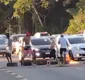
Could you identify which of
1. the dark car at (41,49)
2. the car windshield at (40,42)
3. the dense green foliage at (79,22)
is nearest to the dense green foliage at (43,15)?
the dense green foliage at (79,22)

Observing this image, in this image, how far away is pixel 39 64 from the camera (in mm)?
27578

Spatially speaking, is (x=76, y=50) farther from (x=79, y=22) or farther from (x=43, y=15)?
(x=43, y=15)

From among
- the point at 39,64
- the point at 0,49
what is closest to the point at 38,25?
the point at 0,49

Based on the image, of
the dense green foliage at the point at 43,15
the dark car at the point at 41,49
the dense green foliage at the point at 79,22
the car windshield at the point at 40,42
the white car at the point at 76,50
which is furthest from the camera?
the dense green foliage at the point at 43,15

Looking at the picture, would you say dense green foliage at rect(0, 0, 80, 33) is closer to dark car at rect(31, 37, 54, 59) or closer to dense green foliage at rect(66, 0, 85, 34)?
dense green foliage at rect(66, 0, 85, 34)

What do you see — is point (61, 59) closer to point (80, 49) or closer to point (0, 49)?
point (80, 49)

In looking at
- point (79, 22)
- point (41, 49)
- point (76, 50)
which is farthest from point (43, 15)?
point (76, 50)

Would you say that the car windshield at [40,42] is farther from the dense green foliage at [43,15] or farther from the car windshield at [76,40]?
the dense green foliage at [43,15]

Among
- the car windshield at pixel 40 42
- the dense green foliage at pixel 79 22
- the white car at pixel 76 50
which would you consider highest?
the dense green foliage at pixel 79 22

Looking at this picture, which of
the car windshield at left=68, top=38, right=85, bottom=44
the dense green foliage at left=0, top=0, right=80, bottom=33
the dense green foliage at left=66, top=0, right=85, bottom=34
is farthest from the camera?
the dense green foliage at left=0, top=0, right=80, bottom=33

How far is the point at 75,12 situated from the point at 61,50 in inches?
1433

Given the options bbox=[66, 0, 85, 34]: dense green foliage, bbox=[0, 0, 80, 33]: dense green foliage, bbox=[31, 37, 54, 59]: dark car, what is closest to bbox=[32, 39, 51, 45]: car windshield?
bbox=[31, 37, 54, 59]: dark car

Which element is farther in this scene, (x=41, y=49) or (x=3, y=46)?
(x=3, y=46)

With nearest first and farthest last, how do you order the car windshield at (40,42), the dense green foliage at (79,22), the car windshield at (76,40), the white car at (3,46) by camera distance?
the car windshield at (76,40), the car windshield at (40,42), the white car at (3,46), the dense green foliage at (79,22)
